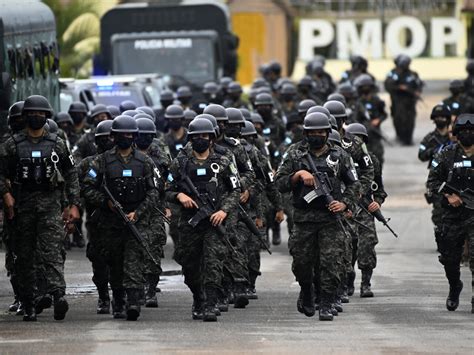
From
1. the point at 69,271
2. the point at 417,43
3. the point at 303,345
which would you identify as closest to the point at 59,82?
the point at 69,271

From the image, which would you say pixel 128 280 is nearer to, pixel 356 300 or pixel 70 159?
pixel 70 159

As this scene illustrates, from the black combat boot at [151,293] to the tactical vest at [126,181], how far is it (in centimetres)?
159

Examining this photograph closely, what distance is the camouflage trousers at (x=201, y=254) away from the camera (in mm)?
16156

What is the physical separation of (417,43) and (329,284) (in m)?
52.5

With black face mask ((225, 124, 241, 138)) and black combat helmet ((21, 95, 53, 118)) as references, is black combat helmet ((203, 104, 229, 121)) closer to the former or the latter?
black face mask ((225, 124, 241, 138))

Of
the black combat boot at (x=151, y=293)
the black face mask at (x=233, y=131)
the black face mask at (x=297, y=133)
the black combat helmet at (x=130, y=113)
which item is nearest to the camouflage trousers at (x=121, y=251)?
the black combat boot at (x=151, y=293)

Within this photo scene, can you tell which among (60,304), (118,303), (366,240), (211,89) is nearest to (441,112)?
(366,240)

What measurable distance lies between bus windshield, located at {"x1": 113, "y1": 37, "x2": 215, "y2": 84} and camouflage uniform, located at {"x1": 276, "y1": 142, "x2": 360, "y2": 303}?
61.8ft

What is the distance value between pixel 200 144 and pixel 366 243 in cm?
300

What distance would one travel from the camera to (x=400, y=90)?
38.0 metres

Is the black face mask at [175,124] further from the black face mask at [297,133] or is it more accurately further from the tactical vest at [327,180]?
the tactical vest at [327,180]

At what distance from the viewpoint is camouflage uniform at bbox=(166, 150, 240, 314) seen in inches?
637

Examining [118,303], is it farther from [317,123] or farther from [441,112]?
[441,112]

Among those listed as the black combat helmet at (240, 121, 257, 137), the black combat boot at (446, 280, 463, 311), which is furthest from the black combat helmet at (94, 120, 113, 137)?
the black combat boot at (446, 280, 463, 311)
